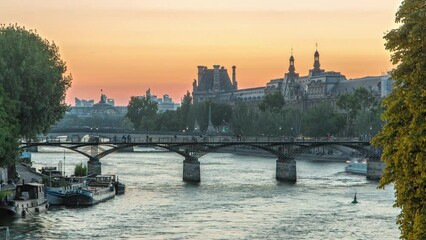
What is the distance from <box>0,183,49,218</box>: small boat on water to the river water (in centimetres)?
70

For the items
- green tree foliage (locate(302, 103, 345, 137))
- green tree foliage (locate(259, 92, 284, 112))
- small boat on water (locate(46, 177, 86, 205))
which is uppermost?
green tree foliage (locate(259, 92, 284, 112))

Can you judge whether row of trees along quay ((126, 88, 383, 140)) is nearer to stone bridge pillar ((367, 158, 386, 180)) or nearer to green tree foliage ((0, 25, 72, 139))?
stone bridge pillar ((367, 158, 386, 180))

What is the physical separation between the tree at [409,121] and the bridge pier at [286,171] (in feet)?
192

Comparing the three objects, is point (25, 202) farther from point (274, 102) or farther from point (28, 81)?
point (274, 102)

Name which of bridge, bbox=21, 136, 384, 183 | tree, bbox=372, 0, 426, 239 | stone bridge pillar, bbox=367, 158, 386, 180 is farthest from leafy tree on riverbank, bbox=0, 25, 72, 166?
stone bridge pillar, bbox=367, 158, 386, 180

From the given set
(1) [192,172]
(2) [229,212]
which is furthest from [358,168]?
(2) [229,212]

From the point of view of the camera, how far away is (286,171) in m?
84.1

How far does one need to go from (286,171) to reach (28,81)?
3207 cm

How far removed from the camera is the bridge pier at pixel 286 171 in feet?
273

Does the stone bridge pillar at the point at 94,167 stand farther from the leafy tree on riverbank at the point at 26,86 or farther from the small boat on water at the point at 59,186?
the leafy tree on riverbank at the point at 26,86

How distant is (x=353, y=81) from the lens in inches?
7013

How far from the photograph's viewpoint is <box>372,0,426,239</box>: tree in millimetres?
22219

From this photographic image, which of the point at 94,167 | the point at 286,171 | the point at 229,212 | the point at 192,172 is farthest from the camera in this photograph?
the point at 94,167

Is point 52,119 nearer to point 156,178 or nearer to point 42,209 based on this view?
point 42,209
